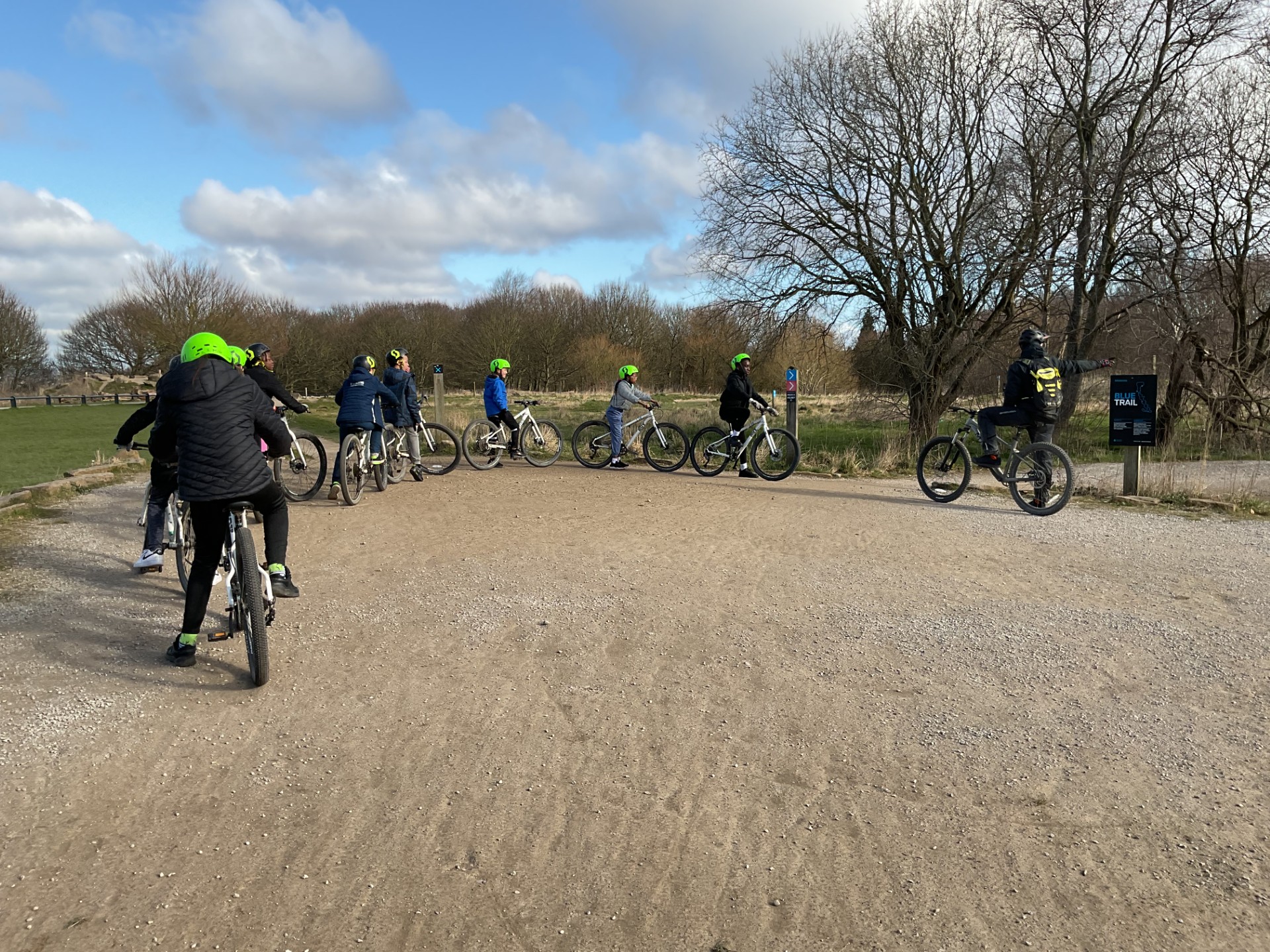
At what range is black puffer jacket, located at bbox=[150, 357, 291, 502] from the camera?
4355mm

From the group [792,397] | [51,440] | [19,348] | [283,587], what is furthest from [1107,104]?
[19,348]

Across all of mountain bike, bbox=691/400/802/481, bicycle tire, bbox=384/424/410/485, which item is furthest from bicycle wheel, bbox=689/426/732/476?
bicycle tire, bbox=384/424/410/485

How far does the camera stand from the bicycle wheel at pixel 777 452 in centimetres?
1184

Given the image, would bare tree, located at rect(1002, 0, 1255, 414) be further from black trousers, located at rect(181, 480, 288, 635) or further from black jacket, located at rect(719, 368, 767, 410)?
black trousers, located at rect(181, 480, 288, 635)

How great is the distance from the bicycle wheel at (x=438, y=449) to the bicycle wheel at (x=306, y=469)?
191 cm

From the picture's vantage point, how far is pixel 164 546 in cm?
648

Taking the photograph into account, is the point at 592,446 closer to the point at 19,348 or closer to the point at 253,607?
the point at 253,607

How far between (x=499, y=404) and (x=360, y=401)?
134 inches

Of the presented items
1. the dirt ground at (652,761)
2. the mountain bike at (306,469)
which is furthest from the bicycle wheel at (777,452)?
the mountain bike at (306,469)

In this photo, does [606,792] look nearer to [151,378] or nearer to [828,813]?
[828,813]

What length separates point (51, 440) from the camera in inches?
933

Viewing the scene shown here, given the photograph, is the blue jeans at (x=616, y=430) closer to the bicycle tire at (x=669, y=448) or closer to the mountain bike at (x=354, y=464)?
the bicycle tire at (x=669, y=448)

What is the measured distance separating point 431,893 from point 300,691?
1.88 meters

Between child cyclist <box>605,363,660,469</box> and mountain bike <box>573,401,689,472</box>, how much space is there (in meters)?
0.08
